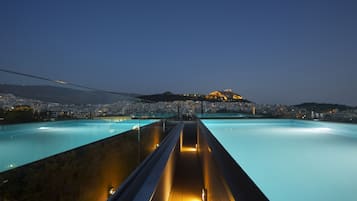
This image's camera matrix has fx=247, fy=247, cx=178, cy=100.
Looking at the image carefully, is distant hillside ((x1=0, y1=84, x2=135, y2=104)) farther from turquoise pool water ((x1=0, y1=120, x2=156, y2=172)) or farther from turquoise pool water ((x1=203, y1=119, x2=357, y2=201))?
turquoise pool water ((x1=203, y1=119, x2=357, y2=201))

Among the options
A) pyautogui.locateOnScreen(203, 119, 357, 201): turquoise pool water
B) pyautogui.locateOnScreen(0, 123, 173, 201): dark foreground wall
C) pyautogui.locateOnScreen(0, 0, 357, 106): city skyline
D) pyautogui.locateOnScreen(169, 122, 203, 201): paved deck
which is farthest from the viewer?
pyautogui.locateOnScreen(169, 122, 203, 201): paved deck

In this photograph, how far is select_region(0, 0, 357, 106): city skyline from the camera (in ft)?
5.93

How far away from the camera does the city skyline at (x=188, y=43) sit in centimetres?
181

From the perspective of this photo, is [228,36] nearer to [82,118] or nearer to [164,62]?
[164,62]

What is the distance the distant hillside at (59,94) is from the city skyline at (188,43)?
6 cm

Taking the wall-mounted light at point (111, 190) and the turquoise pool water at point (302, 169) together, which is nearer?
the wall-mounted light at point (111, 190)

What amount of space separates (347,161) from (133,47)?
5265 millimetres

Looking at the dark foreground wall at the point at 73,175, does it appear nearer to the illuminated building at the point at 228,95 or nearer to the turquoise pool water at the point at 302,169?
the turquoise pool water at the point at 302,169

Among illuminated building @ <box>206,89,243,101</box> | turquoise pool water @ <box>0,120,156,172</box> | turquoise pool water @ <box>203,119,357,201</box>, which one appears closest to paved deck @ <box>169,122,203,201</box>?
turquoise pool water @ <box>203,119,357,201</box>

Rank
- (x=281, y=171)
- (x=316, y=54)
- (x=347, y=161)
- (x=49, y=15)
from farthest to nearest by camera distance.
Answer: (x=316, y=54), (x=347, y=161), (x=281, y=171), (x=49, y=15)

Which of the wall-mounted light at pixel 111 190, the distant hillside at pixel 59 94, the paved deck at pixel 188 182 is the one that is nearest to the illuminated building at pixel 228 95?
the paved deck at pixel 188 182

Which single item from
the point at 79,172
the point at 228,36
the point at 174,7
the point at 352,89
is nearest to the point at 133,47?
the point at 174,7

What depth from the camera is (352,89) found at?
29.2 feet

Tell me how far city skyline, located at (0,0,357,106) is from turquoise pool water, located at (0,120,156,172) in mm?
291
